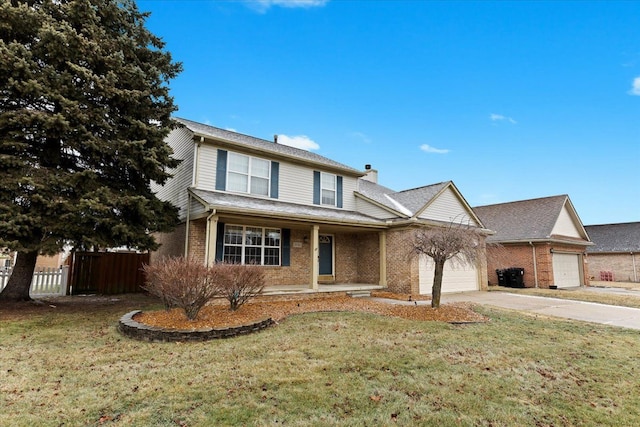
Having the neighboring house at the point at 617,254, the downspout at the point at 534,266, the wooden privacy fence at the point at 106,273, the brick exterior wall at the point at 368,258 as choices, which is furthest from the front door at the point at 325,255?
the neighboring house at the point at 617,254

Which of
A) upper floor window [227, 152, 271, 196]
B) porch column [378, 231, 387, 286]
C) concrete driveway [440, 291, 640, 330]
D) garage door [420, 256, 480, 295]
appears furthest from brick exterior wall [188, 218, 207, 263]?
concrete driveway [440, 291, 640, 330]

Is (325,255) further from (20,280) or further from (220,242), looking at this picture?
(20,280)

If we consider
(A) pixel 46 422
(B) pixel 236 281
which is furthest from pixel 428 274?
(A) pixel 46 422

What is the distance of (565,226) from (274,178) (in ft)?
65.6

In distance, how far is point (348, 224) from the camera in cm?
1273

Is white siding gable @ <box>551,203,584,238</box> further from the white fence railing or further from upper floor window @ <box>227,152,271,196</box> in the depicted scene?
the white fence railing

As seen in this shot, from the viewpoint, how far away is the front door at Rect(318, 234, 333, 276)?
47.9 feet

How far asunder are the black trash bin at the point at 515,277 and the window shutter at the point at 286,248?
44.9 ft

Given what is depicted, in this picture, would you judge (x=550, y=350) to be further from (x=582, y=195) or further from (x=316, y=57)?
(x=582, y=195)

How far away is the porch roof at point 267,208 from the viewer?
10039 millimetres

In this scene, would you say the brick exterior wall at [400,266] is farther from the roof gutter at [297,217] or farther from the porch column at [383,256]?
the roof gutter at [297,217]

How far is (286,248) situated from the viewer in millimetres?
13203

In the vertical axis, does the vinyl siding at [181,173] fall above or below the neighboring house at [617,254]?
above

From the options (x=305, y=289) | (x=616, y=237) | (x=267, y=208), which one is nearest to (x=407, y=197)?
(x=305, y=289)
